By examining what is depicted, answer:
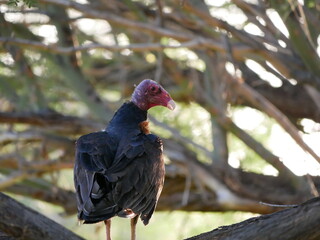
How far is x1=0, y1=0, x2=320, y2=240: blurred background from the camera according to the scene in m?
8.84

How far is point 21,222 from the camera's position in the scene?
479cm

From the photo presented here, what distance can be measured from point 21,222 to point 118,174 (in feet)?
4.94

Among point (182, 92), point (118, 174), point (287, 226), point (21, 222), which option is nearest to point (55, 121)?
point (182, 92)

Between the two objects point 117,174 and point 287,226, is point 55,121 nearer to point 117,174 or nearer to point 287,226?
point 117,174

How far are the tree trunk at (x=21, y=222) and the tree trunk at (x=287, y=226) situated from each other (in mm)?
1047

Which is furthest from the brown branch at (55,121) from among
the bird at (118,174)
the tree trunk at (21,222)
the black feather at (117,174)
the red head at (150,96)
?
the tree trunk at (21,222)

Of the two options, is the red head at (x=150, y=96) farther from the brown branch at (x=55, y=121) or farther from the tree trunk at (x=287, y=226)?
the tree trunk at (x=287, y=226)

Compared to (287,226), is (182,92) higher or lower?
lower

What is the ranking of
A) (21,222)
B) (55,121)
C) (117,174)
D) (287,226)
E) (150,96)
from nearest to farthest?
(287,226) < (21,222) < (117,174) < (150,96) < (55,121)

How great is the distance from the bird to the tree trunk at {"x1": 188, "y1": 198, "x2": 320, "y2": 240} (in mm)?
1460

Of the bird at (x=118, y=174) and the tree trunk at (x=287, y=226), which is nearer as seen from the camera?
the tree trunk at (x=287, y=226)

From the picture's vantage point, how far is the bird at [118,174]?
6.05 metres

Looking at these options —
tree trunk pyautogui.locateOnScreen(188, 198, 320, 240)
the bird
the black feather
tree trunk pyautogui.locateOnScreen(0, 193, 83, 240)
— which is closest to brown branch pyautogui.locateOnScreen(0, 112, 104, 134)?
the bird

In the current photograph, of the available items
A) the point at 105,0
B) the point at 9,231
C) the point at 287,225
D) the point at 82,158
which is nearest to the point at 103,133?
the point at 82,158
